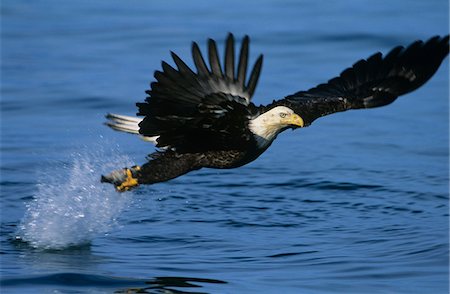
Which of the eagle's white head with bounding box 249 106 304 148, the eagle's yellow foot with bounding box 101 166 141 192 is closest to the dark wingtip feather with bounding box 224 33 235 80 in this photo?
the eagle's white head with bounding box 249 106 304 148

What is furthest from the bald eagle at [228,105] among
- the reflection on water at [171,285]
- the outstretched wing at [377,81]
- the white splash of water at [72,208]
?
the reflection on water at [171,285]

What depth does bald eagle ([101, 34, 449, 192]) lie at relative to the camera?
6453mm

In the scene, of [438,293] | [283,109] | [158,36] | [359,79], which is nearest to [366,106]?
[359,79]

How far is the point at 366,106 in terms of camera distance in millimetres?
7781

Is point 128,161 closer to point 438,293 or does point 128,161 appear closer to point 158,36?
point 438,293

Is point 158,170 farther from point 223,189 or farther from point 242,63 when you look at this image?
point 223,189

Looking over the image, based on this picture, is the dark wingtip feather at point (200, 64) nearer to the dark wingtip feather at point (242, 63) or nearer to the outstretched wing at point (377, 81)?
the dark wingtip feather at point (242, 63)

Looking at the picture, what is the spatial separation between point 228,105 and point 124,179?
1.15 metres

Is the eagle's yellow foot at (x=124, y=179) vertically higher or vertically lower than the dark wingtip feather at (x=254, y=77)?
lower

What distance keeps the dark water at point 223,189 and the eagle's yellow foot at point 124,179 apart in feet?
1.29

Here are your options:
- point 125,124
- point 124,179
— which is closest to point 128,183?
point 124,179

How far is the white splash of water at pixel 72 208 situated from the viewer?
7.74 meters

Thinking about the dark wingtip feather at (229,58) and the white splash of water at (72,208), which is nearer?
the dark wingtip feather at (229,58)

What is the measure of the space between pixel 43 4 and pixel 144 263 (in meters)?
10.9
